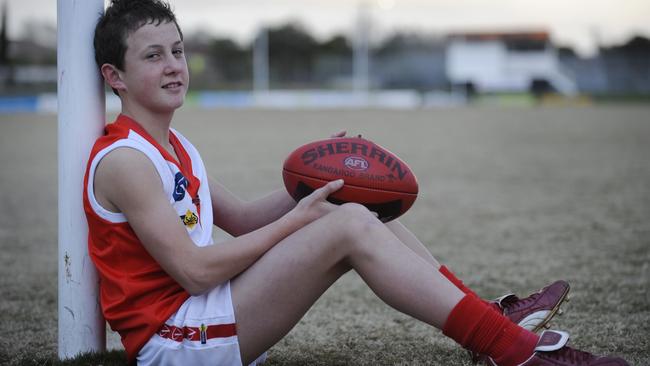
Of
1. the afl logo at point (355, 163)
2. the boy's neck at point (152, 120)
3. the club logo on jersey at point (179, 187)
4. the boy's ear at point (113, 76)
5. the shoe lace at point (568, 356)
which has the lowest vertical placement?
the shoe lace at point (568, 356)

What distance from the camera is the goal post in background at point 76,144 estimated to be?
2.33 meters

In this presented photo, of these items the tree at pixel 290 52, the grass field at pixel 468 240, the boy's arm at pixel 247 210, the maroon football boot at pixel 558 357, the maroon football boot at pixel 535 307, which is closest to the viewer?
the maroon football boot at pixel 558 357

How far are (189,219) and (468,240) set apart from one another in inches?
127

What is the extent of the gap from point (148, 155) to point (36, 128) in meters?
17.1

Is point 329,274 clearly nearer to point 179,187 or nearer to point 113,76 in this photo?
point 179,187

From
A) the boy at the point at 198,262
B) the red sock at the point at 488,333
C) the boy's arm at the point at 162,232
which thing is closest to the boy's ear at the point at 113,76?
the boy at the point at 198,262

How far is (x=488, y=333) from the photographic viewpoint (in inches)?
79.1

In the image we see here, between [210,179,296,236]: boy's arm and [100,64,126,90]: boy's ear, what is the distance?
58cm

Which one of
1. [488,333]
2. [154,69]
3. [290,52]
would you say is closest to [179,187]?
[154,69]

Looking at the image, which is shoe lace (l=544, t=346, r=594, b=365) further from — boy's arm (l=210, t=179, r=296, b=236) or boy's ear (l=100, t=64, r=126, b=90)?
boy's ear (l=100, t=64, r=126, b=90)

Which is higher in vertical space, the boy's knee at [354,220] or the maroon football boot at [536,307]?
the boy's knee at [354,220]

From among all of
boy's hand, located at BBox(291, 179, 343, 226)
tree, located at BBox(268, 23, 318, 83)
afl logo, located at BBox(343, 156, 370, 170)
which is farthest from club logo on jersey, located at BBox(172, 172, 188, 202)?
tree, located at BBox(268, 23, 318, 83)

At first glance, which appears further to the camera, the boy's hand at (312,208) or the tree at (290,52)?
the tree at (290,52)

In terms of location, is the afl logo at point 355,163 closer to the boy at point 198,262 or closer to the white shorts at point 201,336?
the boy at point 198,262
